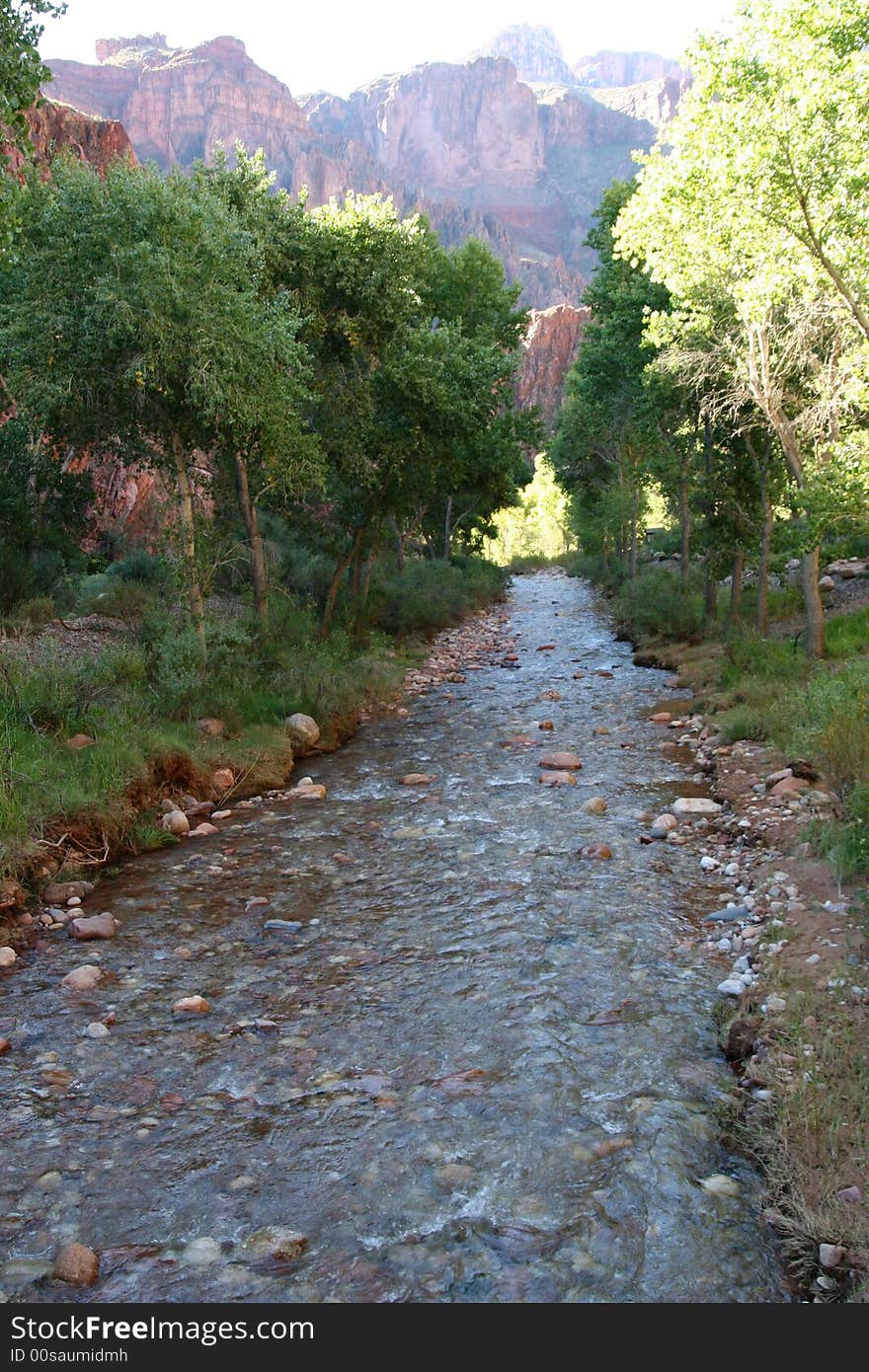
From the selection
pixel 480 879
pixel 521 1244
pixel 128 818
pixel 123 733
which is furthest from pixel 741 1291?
pixel 123 733

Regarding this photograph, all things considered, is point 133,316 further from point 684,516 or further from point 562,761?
point 684,516

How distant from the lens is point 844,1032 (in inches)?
223

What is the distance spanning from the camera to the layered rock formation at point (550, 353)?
5217 inches

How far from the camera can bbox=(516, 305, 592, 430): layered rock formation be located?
13250 cm

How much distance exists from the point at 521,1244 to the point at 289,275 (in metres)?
17.6

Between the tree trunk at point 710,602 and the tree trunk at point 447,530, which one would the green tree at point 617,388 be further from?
the tree trunk at point 447,530

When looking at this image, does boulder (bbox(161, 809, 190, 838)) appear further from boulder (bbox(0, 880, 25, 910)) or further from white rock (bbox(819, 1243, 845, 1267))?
white rock (bbox(819, 1243, 845, 1267))

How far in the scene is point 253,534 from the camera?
57.6ft

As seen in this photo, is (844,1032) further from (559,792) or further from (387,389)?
(387,389)

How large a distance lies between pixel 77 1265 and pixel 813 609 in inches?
619

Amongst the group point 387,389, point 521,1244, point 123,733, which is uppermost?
point 387,389

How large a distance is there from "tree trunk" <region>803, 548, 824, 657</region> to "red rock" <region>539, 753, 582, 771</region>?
17.7ft

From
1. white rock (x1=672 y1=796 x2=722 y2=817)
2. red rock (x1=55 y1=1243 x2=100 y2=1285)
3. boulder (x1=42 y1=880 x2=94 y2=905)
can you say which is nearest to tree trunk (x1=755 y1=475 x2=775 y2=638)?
white rock (x1=672 y1=796 x2=722 y2=817)

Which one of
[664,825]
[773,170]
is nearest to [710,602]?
[664,825]
